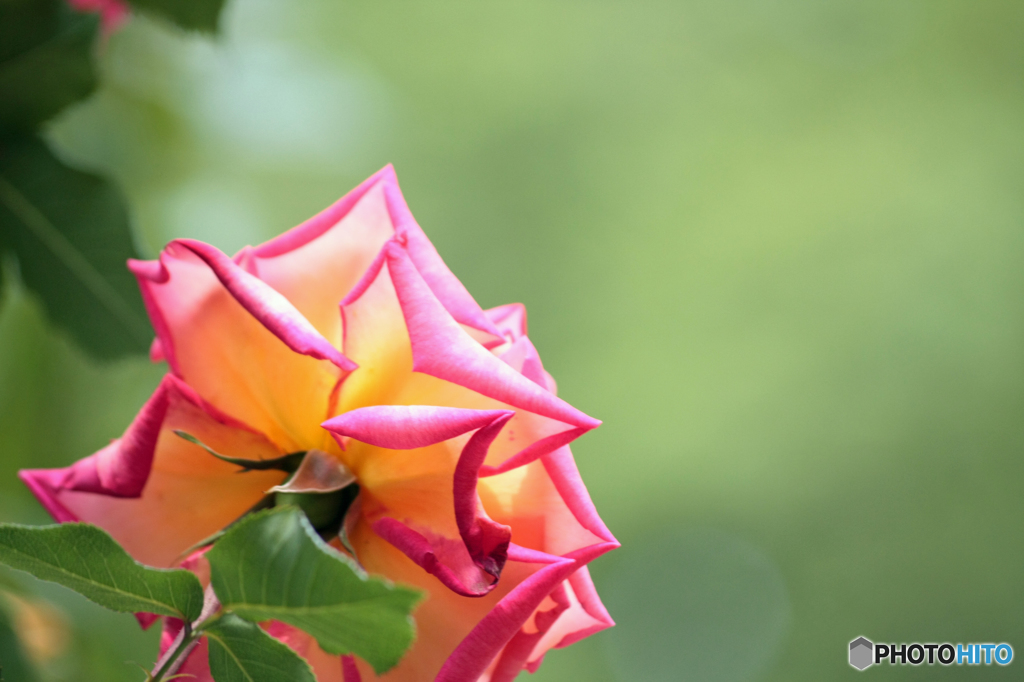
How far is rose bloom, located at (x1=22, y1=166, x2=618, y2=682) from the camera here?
145 mm

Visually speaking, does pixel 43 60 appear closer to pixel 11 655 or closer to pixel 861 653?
pixel 11 655

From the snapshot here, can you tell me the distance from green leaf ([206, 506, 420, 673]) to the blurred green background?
1462mm

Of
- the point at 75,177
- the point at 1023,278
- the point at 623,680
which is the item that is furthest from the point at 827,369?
the point at 75,177

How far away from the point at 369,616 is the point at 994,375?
1.89 m

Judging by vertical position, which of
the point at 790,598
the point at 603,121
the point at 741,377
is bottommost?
the point at 790,598

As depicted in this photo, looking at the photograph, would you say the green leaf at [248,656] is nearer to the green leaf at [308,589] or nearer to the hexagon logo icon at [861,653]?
the green leaf at [308,589]

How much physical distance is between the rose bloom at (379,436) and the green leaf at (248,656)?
0.08ft

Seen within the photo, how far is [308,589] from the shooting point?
0.11m

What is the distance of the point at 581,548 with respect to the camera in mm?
156

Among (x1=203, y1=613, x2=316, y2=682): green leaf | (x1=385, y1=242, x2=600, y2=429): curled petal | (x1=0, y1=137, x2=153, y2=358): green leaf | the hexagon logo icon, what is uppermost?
(x1=0, y1=137, x2=153, y2=358): green leaf

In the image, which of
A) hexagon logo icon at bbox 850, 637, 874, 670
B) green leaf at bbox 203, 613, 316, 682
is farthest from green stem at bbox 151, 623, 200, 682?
hexagon logo icon at bbox 850, 637, 874, 670

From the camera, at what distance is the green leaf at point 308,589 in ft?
0.35

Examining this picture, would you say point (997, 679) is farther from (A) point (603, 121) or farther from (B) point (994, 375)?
(A) point (603, 121)

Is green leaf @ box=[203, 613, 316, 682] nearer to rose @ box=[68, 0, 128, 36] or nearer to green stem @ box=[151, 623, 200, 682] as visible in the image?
green stem @ box=[151, 623, 200, 682]
